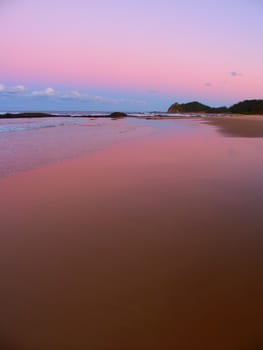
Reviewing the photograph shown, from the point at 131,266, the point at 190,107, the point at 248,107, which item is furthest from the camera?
the point at 190,107

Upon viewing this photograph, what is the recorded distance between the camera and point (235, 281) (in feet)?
9.62

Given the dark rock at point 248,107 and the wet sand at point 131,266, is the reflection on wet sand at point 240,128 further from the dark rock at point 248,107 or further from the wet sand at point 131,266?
the dark rock at point 248,107

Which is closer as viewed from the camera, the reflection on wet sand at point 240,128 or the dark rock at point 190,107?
the reflection on wet sand at point 240,128

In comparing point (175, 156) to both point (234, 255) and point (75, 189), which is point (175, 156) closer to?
point (75, 189)

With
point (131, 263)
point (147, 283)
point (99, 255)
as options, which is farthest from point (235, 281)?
point (99, 255)

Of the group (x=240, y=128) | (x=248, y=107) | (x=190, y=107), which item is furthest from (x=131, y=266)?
(x=190, y=107)

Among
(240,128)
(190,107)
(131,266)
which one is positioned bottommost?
(190,107)

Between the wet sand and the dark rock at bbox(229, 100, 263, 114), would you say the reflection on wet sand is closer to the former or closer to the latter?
the wet sand

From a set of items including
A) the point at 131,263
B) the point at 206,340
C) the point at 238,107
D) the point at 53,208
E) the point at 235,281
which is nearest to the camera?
the point at 206,340

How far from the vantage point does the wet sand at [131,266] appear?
2.31m

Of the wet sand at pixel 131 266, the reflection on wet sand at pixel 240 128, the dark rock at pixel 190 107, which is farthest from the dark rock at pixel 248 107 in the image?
the wet sand at pixel 131 266

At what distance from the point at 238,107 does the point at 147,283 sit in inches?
4117

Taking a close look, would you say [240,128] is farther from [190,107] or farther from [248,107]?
[190,107]

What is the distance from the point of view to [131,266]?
3.22 meters
